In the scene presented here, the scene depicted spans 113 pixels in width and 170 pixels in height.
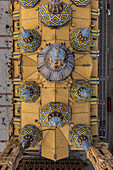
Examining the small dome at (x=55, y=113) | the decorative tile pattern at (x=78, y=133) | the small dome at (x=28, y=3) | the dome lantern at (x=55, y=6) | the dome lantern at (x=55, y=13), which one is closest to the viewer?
the dome lantern at (x=55, y=6)

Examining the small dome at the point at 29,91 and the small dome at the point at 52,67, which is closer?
the small dome at the point at 52,67

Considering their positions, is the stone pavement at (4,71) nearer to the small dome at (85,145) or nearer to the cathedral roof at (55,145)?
the cathedral roof at (55,145)

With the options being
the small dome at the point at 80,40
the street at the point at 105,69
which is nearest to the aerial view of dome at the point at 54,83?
the small dome at the point at 80,40

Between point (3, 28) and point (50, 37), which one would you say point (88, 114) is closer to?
point (50, 37)

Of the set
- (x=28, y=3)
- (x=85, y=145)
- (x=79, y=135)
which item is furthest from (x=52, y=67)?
(x=28, y=3)

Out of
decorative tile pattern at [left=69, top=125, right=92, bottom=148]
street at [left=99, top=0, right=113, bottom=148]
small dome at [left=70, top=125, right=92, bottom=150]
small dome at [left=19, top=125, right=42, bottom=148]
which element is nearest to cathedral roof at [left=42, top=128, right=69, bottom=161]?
small dome at [left=19, top=125, right=42, bottom=148]

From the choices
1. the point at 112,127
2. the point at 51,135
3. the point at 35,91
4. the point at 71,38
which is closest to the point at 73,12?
the point at 71,38
